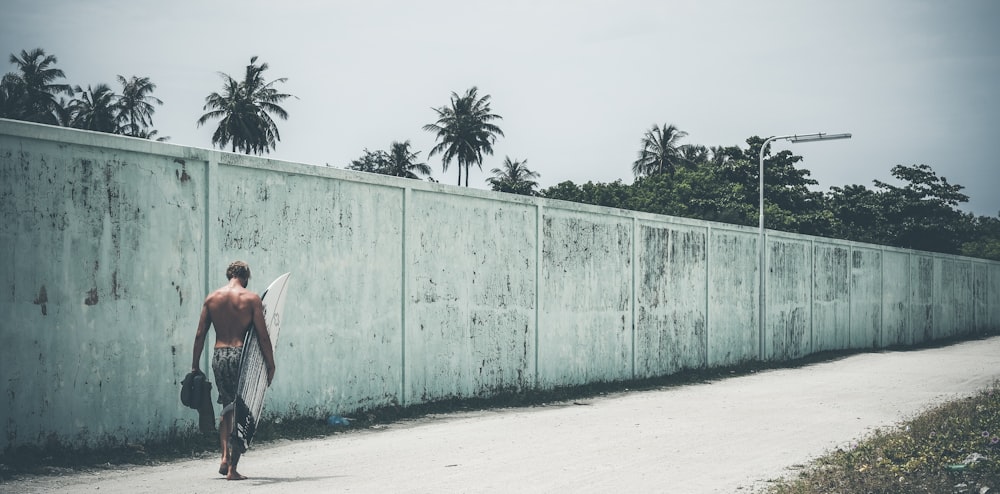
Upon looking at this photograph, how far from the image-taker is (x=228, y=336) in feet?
22.2

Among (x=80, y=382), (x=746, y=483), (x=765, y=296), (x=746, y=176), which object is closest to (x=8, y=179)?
(x=80, y=382)

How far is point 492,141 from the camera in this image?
235ft

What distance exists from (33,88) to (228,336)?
56.1 metres

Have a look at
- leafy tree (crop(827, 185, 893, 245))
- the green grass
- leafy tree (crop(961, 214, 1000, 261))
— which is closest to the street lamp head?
the green grass

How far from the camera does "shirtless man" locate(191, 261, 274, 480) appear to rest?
22.0 feet

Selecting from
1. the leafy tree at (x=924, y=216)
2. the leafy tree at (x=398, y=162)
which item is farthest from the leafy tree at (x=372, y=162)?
the leafy tree at (x=924, y=216)

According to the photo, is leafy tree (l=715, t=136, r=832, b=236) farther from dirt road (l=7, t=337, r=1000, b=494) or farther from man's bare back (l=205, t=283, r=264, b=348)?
man's bare back (l=205, t=283, r=264, b=348)

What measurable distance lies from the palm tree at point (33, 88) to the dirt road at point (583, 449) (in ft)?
165

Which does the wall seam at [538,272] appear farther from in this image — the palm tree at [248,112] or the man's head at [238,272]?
the palm tree at [248,112]

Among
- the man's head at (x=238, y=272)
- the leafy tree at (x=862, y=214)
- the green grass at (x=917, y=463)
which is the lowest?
the green grass at (x=917, y=463)

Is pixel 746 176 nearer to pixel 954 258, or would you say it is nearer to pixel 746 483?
pixel 954 258

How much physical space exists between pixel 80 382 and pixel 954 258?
31.7 metres

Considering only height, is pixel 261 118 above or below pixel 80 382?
above

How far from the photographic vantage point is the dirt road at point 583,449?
Result: 654 cm
